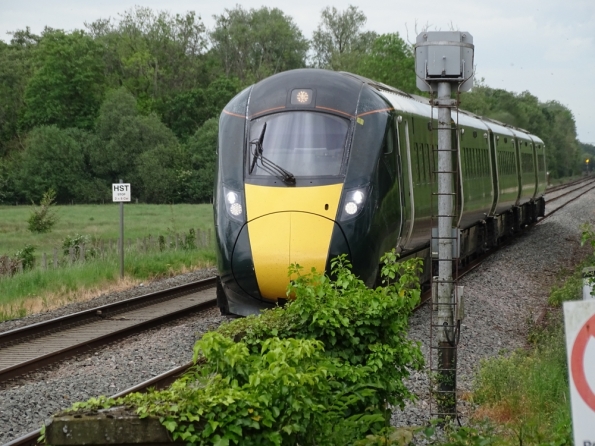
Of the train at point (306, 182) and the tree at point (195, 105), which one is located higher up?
the tree at point (195, 105)

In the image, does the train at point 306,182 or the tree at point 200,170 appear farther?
the tree at point 200,170

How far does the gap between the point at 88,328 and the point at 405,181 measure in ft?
16.0

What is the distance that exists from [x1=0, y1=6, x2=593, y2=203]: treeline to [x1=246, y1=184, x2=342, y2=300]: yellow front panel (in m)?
39.5

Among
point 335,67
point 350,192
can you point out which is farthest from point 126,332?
point 335,67

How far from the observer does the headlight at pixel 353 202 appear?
435 inches

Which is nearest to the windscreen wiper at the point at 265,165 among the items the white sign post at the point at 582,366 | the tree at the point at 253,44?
the white sign post at the point at 582,366

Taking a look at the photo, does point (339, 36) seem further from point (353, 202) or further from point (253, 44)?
point (353, 202)

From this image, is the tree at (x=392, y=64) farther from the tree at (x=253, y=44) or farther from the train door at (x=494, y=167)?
the tree at (x=253, y=44)

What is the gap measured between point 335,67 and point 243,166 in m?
62.3

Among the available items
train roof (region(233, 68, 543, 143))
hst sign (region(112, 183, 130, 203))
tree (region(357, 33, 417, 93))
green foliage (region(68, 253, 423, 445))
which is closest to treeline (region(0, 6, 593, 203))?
tree (region(357, 33, 417, 93))

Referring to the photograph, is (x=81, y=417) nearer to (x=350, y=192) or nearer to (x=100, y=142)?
(x=350, y=192)

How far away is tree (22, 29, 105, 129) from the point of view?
74.7 metres

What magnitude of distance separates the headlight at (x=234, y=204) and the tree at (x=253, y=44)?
7804 centimetres

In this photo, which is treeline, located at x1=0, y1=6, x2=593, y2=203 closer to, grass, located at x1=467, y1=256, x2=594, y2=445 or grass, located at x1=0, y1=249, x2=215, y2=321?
grass, located at x1=0, y1=249, x2=215, y2=321
